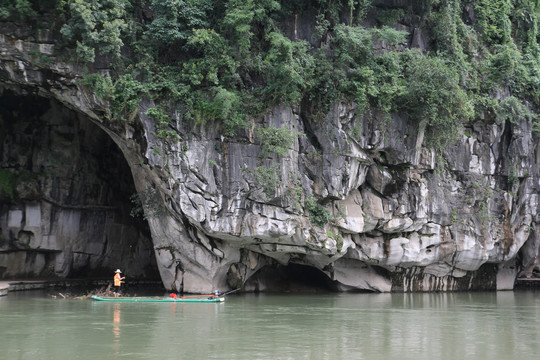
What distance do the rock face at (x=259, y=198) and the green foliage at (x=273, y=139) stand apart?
0.69ft

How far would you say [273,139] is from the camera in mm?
18234

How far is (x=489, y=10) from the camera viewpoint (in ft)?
77.7

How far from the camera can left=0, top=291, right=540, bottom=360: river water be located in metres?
9.68

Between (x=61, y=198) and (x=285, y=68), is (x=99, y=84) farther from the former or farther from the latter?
(x=61, y=198)

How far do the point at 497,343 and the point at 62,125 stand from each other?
17584mm

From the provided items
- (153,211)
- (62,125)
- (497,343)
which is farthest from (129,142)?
(497,343)

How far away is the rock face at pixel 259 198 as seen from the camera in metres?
17.9

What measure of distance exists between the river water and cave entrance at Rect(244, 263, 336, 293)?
372 cm

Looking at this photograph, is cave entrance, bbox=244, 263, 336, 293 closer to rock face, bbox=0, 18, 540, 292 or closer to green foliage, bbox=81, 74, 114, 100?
rock face, bbox=0, 18, 540, 292

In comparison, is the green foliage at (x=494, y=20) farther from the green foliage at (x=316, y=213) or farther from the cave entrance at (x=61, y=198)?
the cave entrance at (x=61, y=198)

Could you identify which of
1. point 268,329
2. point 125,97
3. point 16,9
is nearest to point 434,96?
point 125,97

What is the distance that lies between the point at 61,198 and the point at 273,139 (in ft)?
30.4

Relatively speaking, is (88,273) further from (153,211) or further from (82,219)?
(153,211)

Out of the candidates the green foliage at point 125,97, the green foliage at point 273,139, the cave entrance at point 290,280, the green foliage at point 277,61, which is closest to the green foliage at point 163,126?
the green foliage at point 277,61
